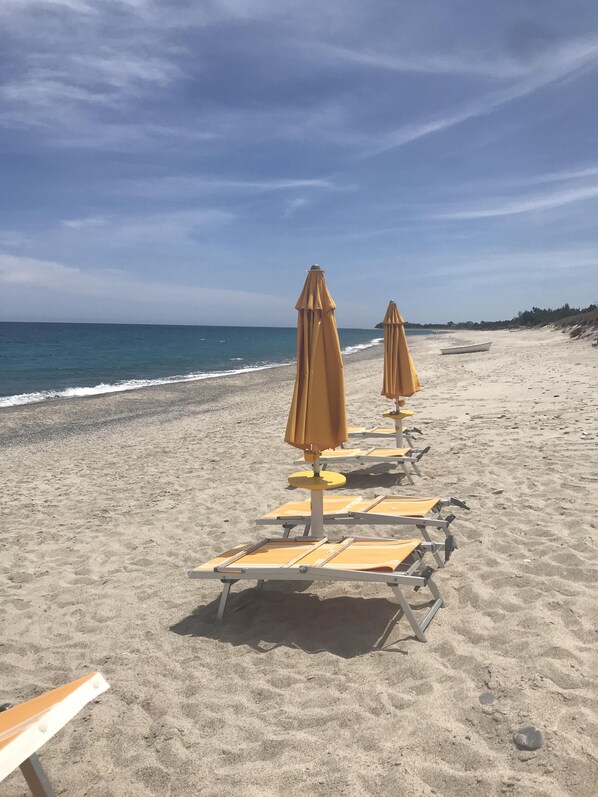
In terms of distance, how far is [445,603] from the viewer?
4.00 meters

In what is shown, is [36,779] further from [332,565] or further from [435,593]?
[435,593]

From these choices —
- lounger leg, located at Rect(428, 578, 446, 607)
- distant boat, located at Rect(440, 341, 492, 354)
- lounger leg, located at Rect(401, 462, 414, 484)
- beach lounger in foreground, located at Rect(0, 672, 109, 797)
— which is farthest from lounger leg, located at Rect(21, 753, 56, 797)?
distant boat, located at Rect(440, 341, 492, 354)

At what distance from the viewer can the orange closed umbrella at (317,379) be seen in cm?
430

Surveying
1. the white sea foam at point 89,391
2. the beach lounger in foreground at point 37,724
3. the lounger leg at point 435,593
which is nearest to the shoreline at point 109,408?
the white sea foam at point 89,391

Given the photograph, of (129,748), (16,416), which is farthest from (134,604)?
(16,416)

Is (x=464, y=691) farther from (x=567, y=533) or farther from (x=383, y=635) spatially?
(x=567, y=533)

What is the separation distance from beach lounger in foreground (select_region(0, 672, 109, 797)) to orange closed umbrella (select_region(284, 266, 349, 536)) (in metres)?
2.31

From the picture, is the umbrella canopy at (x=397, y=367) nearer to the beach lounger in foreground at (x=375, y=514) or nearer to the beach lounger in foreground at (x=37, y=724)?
the beach lounger in foreground at (x=375, y=514)

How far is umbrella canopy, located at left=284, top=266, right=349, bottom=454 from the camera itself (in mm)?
4297

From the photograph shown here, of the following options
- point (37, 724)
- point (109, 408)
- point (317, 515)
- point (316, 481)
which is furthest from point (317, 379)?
point (109, 408)

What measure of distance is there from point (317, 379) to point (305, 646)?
6.06ft

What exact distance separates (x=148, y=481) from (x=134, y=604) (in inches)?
153

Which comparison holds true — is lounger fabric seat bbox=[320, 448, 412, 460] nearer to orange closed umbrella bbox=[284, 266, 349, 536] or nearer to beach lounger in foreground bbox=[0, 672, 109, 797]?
orange closed umbrella bbox=[284, 266, 349, 536]

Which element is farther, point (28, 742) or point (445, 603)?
point (445, 603)
